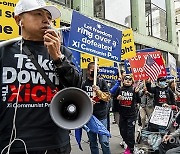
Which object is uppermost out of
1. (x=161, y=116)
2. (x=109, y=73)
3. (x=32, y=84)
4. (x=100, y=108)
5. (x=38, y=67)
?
(x=109, y=73)

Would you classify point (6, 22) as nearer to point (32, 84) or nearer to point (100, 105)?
point (100, 105)

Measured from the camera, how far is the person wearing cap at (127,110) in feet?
17.9

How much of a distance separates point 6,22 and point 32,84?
125 inches

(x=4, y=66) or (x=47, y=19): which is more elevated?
(x=47, y=19)

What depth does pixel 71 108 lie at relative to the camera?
5.78 ft

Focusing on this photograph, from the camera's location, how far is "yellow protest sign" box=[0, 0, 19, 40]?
457 cm

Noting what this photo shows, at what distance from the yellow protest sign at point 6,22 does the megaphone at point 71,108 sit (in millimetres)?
3129

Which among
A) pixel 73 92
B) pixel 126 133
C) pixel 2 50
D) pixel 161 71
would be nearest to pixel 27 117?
pixel 73 92

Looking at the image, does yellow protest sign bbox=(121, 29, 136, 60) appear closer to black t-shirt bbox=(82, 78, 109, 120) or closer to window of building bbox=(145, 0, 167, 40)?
black t-shirt bbox=(82, 78, 109, 120)

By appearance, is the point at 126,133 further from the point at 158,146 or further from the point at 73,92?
the point at 73,92

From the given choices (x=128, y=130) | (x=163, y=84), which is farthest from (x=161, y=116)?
(x=163, y=84)

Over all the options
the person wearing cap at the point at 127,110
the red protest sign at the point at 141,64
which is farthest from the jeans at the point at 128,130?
the red protest sign at the point at 141,64

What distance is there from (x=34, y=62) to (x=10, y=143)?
1.61ft

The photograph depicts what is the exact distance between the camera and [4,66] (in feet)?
5.64
